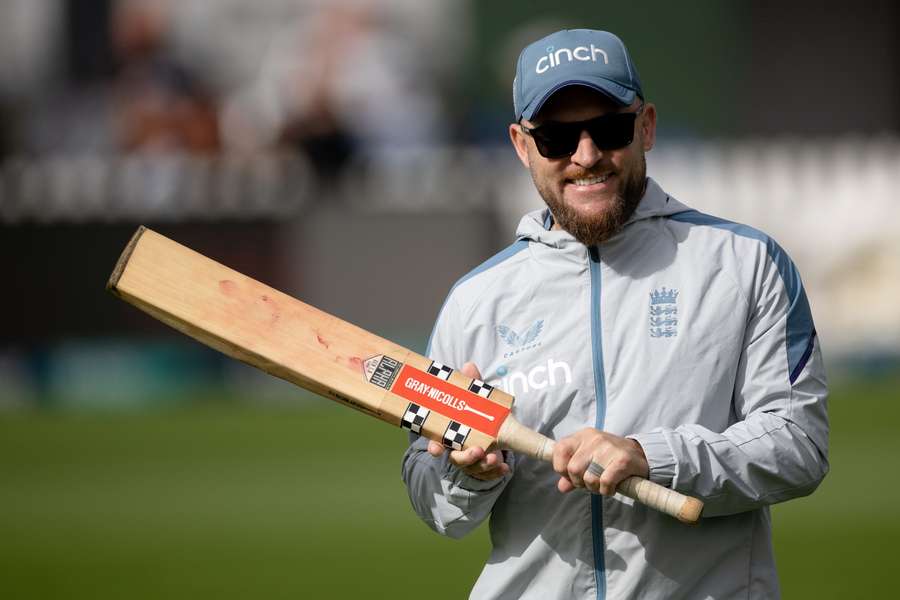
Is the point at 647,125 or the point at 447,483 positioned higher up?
the point at 647,125

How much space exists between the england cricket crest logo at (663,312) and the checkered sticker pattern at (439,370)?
0.38 meters

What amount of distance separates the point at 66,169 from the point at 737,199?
222 inches

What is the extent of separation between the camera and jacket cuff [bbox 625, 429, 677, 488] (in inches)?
85.6

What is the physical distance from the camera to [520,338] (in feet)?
7.96

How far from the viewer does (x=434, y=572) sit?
236 inches

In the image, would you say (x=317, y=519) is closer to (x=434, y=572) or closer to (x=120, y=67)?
(x=434, y=572)

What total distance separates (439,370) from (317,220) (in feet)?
27.6

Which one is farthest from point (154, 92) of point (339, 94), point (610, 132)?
point (610, 132)

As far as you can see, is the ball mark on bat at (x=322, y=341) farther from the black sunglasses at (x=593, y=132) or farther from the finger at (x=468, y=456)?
the black sunglasses at (x=593, y=132)

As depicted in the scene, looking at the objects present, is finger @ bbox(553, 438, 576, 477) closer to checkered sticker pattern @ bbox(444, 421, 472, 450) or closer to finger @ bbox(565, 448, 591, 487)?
finger @ bbox(565, 448, 591, 487)

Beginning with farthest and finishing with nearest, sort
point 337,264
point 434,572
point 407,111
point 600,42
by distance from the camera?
point 407,111
point 337,264
point 434,572
point 600,42

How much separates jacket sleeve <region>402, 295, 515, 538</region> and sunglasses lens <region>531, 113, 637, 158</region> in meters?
0.35

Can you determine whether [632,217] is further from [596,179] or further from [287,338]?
[287,338]

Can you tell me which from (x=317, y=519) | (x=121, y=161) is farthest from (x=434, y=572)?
(x=121, y=161)
